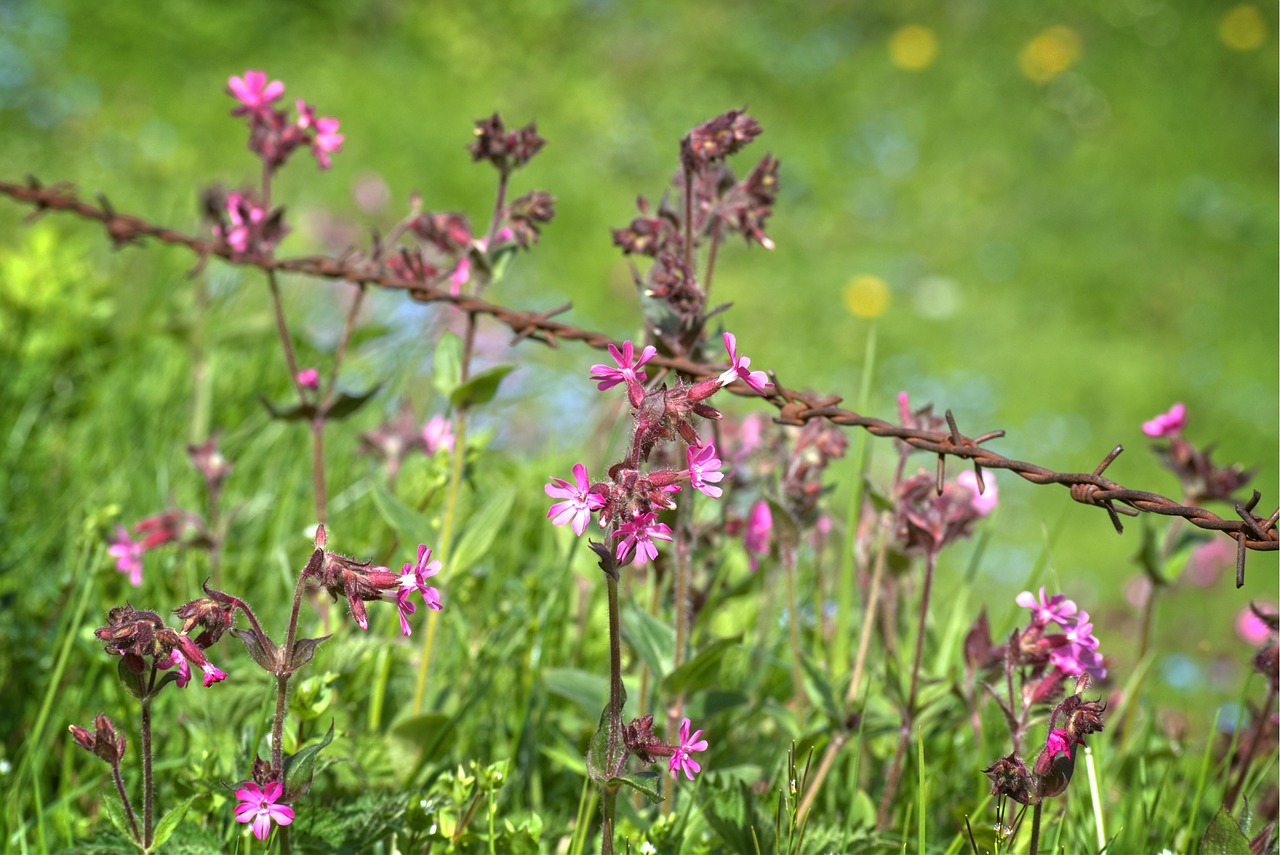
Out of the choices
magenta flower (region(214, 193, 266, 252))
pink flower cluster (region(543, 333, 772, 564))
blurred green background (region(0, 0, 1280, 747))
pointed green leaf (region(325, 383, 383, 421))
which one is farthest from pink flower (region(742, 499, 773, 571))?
blurred green background (region(0, 0, 1280, 747))

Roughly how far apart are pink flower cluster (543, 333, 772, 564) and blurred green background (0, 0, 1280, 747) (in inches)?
97.0

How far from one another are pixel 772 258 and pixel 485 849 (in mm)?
6136

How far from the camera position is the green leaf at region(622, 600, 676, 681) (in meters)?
1.89

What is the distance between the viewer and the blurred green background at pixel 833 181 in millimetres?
5301

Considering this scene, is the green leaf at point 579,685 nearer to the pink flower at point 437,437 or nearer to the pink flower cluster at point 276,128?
the pink flower at point 437,437

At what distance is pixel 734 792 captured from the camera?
5.46 feet

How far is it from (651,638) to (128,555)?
1.05 meters

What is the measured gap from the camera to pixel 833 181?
27.1ft

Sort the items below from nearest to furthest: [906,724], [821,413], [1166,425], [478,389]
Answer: [821,413] → [906,724] → [478,389] → [1166,425]

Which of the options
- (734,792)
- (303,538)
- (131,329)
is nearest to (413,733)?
(734,792)

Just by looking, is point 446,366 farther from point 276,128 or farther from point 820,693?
point 820,693

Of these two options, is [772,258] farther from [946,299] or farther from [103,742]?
[103,742]

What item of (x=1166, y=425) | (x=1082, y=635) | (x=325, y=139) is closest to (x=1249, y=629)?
(x=1166, y=425)

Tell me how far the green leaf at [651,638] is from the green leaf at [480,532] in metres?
0.29
